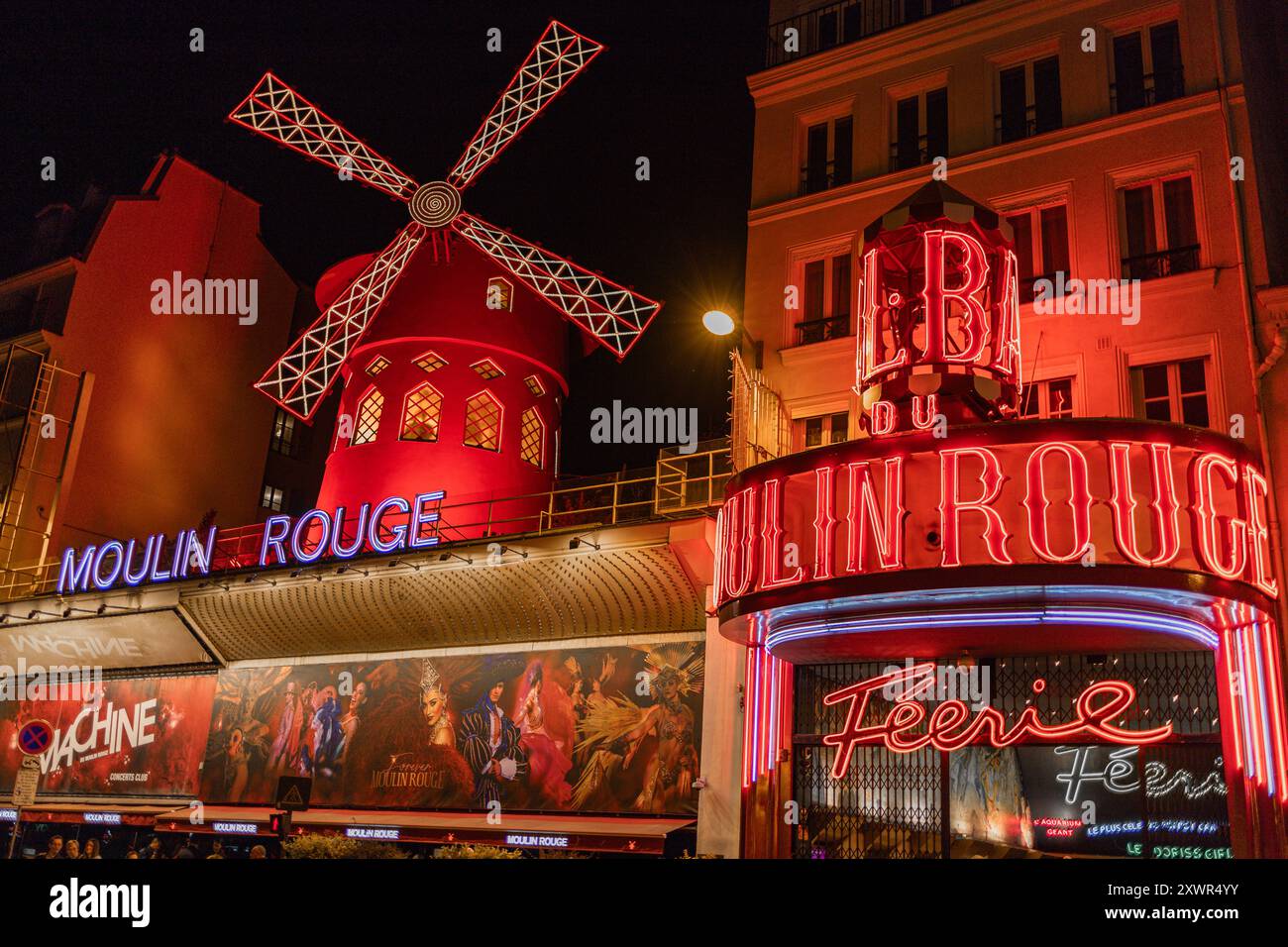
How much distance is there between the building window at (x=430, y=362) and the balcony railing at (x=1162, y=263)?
1131cm

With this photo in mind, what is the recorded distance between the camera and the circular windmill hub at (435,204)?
18734 millimetres

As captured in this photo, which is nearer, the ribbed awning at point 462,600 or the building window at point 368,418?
the ribbed awning at point 462,600

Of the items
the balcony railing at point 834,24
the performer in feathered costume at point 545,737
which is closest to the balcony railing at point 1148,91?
the balcony railing at point 834,24

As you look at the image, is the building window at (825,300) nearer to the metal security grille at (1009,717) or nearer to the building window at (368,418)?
the metal security grille at (1009,717)

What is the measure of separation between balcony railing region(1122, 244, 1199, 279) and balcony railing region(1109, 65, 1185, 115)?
187cm

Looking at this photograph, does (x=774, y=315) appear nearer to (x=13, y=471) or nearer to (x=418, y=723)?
(x=418, y=723)

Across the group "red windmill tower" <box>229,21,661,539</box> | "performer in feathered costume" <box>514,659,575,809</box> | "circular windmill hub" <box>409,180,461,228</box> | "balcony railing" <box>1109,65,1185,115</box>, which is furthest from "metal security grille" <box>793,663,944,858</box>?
"circular windmill hub" <box>409,180,461,228</box>

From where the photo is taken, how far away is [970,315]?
1007 centimetres

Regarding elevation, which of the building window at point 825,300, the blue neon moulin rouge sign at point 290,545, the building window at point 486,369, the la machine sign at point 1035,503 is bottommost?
the la machine sign at point 1035,503

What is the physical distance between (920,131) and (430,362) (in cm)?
925

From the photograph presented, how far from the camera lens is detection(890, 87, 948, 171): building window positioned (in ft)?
42.9

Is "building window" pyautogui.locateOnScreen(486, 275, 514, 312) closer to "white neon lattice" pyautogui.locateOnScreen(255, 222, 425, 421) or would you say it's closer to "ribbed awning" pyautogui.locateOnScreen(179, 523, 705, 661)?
"white neon lattice" pyautogui.locateOnScreen(255, 222, 425, 421)

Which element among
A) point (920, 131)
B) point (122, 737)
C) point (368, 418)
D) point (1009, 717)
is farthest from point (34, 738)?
point (920, 131)
